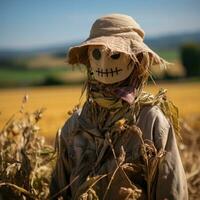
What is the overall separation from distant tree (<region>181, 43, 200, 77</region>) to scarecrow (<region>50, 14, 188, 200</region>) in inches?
1471

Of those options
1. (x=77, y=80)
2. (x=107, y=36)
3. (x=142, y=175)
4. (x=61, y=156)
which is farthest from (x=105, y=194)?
(x=77, y=80)

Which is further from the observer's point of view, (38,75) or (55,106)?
(38,75)

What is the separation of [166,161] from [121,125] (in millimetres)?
235

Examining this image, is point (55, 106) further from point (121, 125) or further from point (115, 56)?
point (121, 125)

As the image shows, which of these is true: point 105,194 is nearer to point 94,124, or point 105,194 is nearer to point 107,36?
point 94,124

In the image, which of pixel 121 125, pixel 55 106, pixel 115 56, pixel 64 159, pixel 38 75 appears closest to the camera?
pixel 121 125

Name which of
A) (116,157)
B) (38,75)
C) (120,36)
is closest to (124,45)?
(120,36)

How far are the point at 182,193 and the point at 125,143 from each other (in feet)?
1.01

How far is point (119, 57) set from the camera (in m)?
2.66

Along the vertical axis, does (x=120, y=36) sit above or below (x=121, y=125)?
above

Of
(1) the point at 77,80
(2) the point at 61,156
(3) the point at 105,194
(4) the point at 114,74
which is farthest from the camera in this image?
(1) the point at 77,80

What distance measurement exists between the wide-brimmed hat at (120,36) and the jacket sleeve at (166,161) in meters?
0.26

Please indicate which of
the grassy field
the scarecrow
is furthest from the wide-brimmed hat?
the grassy field

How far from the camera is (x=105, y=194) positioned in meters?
2.49
